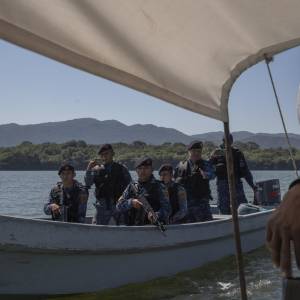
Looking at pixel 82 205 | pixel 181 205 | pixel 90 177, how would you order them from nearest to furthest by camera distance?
pixel 82 205
pixel 181 205
pixel 90 177

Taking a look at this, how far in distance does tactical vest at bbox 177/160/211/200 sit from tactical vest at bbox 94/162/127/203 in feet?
3.68

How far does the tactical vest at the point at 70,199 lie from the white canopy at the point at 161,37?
18.2ft

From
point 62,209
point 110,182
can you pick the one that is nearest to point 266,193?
point 110,182

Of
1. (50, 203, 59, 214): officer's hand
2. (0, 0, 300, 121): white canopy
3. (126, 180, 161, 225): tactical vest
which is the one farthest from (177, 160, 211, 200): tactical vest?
(0, 0, 300, 121): white canopy

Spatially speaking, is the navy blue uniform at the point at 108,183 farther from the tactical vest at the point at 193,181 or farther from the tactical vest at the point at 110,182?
the tactical vest at the point at 193,181

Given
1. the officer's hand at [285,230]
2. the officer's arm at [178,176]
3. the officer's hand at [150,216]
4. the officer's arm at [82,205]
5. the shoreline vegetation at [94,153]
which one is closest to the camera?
the officer's hand at [285,230]

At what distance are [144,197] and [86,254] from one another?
1163 mm

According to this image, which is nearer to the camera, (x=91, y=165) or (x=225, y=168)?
(x=91, y=165)

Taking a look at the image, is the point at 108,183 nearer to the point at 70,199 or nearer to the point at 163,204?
the point at 70,199

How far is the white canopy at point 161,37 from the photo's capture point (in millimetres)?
1855

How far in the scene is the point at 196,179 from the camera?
9305 mm

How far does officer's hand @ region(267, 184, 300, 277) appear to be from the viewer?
1383 millimetres

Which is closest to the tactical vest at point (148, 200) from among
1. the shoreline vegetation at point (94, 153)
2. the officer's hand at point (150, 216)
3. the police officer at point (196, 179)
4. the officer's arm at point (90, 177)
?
the officer's hand at point (150, 216)

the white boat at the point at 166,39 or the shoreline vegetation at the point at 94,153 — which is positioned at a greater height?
the shoreline vegetation at the point at 94,153
